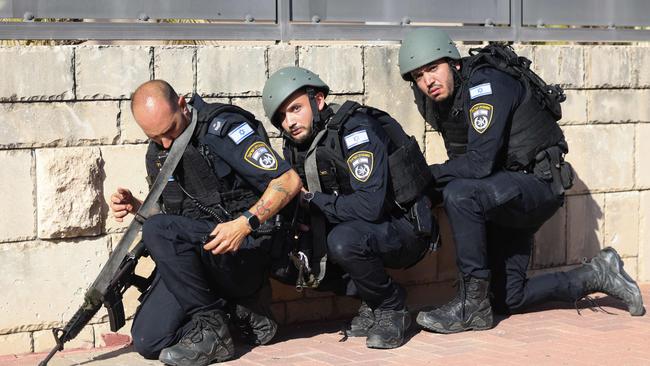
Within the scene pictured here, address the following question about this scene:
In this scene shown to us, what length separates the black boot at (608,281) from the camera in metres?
6.54

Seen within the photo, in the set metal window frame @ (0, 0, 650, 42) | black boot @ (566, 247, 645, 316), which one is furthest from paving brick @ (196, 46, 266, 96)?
black boot @ (566, 247, 645, 316)

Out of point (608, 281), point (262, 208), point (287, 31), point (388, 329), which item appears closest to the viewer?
point (262, 208)

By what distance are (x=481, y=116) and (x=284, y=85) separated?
46.0 inches

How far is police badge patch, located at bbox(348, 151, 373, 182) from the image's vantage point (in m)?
5.80

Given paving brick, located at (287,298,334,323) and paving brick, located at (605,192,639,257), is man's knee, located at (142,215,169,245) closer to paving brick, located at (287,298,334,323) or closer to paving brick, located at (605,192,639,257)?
paving brick, located at (287,298,334,323)

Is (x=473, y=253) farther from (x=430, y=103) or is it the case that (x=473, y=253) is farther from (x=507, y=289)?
(x=430, y=103)

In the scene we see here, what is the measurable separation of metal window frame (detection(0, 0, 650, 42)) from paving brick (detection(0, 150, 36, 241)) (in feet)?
2.33

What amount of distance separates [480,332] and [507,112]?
4.20 feet

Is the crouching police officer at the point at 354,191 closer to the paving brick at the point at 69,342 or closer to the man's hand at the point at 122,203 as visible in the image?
the man's hand at the point at 122,203

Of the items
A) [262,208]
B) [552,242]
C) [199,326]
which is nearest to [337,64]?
[262,208]

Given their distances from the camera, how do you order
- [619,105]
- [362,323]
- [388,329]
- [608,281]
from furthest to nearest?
[619,105]
[608,281]
[362,323]
[388,329]

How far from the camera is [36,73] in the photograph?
5805 millimetres

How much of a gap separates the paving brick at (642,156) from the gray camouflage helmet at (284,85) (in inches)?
111

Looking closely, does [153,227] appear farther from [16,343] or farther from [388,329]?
[388,329]
